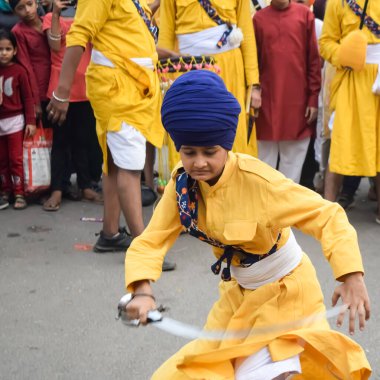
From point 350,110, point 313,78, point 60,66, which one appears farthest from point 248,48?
point 60,66

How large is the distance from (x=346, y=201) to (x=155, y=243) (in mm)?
3858

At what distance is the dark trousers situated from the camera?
6.32 m

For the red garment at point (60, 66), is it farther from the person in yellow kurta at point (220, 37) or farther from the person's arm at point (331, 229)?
the person's arm at point (331, 229)

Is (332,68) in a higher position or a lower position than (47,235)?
higher

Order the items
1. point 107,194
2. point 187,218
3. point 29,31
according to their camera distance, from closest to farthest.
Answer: point 187,218, point 107,194, point 29,31

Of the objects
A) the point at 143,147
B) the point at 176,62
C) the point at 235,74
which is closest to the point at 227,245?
the point at 143,147

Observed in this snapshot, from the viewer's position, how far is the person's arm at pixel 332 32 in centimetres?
566

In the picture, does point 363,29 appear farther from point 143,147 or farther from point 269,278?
point 269,278

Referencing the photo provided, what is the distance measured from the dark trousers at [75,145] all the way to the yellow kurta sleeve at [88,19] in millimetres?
1804

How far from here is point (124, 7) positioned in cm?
460

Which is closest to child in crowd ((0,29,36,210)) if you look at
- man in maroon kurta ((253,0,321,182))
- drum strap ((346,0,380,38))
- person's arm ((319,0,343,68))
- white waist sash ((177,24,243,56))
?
white waist sash ((177,24,243,56))

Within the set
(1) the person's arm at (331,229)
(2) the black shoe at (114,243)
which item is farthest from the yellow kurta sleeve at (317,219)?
(2) the black shoe at (114,243)

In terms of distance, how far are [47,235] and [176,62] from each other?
5.30ft

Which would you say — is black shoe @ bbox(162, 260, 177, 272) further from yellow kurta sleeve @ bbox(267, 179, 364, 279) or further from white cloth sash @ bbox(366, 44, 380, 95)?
yellow kurta sleeve @ bbox(267, 179, 364, 279)
